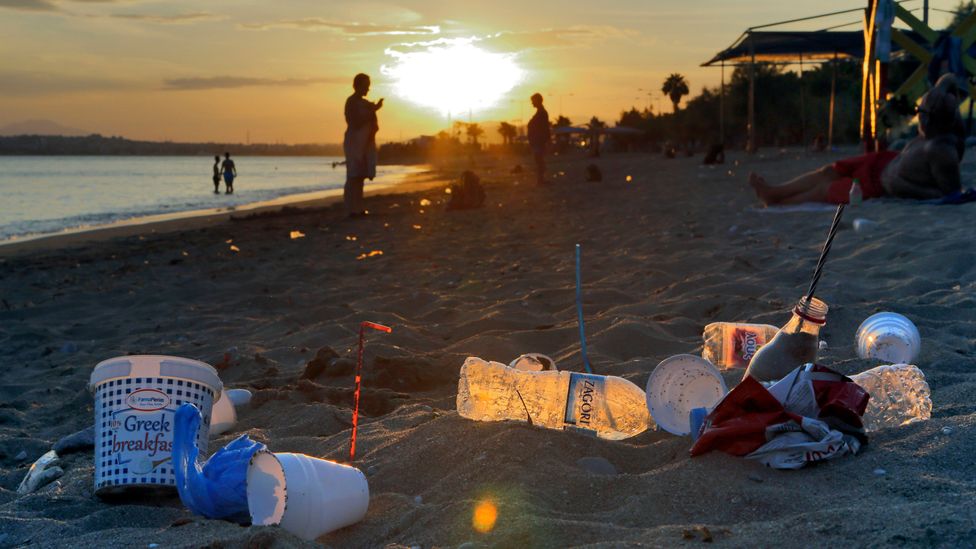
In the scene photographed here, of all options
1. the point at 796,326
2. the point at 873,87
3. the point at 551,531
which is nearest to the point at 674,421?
the point at 796,326

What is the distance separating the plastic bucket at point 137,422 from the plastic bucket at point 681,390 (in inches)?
61.1

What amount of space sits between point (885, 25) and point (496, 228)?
627cm

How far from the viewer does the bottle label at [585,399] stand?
10.7 ft

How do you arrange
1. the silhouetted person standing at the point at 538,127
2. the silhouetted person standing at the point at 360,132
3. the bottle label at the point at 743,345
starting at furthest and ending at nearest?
1. the silhouetted person standing at the point at 538,127
2. the silhouetted person standing at the point at 360,132
3. the bottle label at the point at 743,345

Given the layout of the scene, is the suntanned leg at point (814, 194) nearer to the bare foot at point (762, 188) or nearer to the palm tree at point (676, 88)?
the bare foot at point (762, 188)

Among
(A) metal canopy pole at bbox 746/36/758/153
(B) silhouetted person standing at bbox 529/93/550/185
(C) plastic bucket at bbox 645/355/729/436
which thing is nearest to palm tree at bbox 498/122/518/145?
(A) metal canopy pole at bbox 746/36/758/153

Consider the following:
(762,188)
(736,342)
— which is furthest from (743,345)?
(762,188)

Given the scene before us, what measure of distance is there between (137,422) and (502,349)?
2294mm

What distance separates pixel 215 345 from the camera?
5.50 m

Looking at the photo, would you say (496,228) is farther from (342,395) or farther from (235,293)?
(342,395)

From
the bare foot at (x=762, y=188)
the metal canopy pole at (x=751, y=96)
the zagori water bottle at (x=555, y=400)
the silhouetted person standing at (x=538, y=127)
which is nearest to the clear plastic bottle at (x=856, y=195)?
the bare foot at (x=762, y=188)

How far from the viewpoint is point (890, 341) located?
3646mm

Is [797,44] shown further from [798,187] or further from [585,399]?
[585,399]

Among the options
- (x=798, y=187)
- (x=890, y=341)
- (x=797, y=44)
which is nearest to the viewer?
(x=890, y=341)
